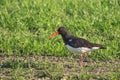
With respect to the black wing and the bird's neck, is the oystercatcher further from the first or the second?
the bird's neck

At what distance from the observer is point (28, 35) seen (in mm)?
11859

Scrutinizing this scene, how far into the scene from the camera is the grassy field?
374 inches

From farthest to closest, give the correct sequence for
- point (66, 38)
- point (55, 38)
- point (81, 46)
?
point (55, 38) → point (66, 38) → point (81, 46)

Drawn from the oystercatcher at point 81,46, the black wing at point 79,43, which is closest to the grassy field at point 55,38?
the oystercatcher at point 81,46

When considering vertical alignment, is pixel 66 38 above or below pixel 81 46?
above

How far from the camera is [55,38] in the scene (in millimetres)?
11742

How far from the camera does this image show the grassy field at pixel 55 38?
9508mm

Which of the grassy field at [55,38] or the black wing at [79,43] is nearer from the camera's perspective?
the grassy field at [55,38]

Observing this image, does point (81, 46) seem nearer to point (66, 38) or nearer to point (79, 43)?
point (79, 43)

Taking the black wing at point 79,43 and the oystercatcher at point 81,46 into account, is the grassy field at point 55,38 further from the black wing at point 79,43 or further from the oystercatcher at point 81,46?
the black wing at point 79,43

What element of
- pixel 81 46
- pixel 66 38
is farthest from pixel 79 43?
pixel 66 38

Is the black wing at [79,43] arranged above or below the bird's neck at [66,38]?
below

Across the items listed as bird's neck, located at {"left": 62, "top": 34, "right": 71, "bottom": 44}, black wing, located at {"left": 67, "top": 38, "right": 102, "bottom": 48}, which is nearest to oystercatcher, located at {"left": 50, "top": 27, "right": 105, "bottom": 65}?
black wing, located at {"left": 67, "top": 38, "right": 102, "bottom": 48}

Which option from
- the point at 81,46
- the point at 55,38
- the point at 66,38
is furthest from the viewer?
the point at 55,38
